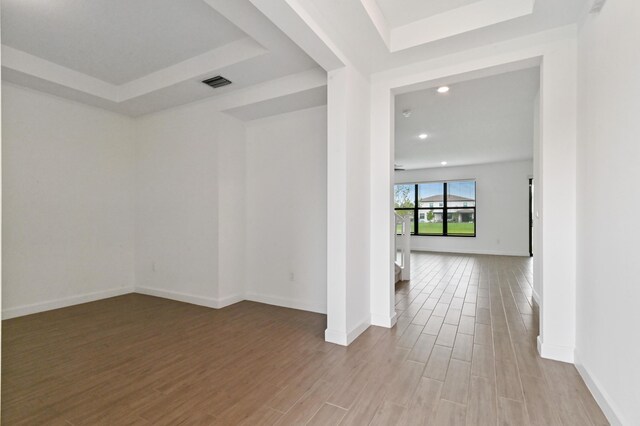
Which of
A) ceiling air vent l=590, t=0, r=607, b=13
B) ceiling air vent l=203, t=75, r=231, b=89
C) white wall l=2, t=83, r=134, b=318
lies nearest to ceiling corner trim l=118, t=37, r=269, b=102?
ceiling air vent l=203, t=75, r=231, b=89

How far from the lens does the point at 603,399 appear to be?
6.26 ft

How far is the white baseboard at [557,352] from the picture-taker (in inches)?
97.0

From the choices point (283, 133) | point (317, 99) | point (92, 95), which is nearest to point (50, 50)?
point (92, 95)

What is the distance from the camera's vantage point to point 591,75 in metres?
2.15

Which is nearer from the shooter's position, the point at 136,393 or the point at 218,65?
the point at 136,393

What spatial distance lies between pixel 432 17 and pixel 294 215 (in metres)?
2.50

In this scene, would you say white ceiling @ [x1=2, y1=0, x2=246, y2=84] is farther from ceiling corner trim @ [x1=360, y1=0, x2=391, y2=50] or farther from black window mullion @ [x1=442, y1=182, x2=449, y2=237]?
black window mullion @ [x1=442, y1=182, x2=449, y2=237]

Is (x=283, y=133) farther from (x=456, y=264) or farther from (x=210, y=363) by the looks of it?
(x=456, y=264)

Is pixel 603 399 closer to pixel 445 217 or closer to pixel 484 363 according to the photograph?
pixel 484 363

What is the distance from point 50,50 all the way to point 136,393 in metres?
3.48

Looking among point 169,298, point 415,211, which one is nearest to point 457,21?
point 169,298

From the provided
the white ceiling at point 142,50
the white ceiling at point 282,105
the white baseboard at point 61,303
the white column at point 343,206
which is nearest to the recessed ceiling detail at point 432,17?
the white column at point 343,206

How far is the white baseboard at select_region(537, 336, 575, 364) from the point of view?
2463mm

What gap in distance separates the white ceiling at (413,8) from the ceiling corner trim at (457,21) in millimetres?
41
